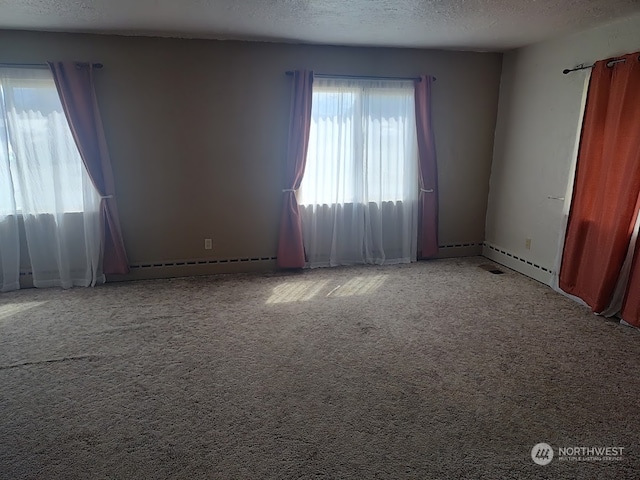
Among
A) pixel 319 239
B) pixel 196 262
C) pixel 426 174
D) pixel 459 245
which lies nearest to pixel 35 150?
pixel 196 262

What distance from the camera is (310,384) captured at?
2332 millimetres

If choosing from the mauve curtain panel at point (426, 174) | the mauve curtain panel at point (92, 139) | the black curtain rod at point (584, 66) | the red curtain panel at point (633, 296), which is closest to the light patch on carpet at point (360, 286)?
the mauve curtain panel at point (426, 174)

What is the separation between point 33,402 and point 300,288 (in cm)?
211

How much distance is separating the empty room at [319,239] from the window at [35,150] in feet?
0.07

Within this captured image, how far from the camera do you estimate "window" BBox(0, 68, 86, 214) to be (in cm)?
348

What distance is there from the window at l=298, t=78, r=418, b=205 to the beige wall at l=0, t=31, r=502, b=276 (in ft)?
0.71

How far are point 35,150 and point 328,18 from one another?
104 inches

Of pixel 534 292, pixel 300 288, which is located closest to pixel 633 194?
pixel 534 292

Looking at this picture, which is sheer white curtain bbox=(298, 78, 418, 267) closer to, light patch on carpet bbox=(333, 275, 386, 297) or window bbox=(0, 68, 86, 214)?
light patch on carpet bbox=(333, 275, 386, 297)

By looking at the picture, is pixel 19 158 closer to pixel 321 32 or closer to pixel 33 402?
pixel 33 402

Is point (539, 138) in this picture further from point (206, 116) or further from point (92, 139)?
point (92, 139)

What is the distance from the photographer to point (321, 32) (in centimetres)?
346

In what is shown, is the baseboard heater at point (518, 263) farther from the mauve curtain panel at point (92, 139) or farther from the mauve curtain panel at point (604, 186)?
the mauve curtain panel at point (92, 139)

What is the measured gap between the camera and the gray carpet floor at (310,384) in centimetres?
180
